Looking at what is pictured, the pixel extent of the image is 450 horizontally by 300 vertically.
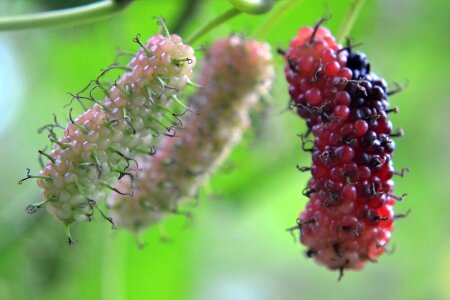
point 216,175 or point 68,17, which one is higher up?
point 216,175

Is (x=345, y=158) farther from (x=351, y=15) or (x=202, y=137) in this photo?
(x=202, y=137)

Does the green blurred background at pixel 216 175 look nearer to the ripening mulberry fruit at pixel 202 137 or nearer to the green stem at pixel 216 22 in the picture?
the ripening mulberry fruit at pixel 202 137

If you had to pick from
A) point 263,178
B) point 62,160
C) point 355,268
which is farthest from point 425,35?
point 62,160

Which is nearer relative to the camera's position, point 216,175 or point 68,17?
point 68,17

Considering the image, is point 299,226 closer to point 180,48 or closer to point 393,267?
point 180,48

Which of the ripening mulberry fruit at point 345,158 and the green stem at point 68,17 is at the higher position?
the green stem at point 68,17

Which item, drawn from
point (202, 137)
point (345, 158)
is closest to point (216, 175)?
point (202, 137)

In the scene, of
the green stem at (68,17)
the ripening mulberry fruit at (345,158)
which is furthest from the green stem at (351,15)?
the green stem at (68,17)

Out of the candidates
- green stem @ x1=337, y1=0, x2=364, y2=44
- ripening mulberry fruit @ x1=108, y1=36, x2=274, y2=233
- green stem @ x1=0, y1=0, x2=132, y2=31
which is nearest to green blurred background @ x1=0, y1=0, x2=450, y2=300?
ripening mulberry fruit @ x1=108, y1=36, x2=274, y2=233
